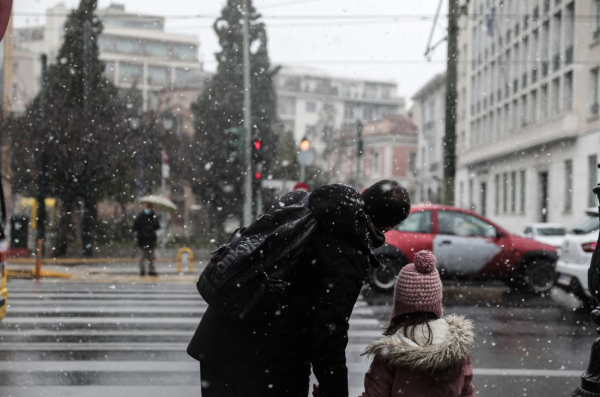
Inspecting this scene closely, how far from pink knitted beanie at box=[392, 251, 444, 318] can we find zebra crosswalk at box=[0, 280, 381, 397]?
3.06 meters

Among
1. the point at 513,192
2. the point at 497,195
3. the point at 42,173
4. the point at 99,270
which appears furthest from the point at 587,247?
the point at 497,195

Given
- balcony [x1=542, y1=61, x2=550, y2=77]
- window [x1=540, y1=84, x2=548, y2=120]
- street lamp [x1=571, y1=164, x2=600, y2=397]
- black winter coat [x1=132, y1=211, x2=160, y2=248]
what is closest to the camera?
street lamp [x1=571, y1=164, x2=600, y2=397]

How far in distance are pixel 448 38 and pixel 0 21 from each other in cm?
1313

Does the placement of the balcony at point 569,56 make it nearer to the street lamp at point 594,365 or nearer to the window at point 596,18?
the window at point 596,18

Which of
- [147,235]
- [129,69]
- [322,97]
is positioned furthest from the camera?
[322,97]

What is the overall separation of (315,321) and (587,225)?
9.46m

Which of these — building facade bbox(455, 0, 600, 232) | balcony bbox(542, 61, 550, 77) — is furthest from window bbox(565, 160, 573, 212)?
balcony bbox(542, 61, 550, 77)

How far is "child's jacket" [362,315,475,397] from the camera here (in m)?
2.65

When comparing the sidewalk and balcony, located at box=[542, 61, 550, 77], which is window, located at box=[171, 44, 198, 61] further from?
the sidewalk

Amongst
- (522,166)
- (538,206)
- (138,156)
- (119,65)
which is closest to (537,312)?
(138,156)

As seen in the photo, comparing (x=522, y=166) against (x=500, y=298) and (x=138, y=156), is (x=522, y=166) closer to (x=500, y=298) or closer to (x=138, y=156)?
(x=138, y=156)

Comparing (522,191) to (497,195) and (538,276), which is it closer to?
(497,195)

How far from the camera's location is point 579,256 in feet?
34.2

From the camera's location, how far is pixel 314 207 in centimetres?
240
